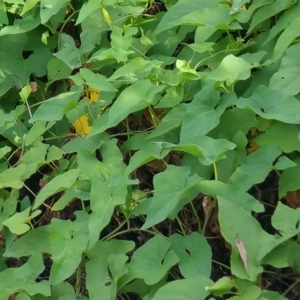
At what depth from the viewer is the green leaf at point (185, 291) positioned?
1019 millimetres

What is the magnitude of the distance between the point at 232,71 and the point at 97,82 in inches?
12.4

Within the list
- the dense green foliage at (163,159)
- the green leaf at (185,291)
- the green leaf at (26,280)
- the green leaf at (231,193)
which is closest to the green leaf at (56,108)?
the dense green foliage at (163,159)

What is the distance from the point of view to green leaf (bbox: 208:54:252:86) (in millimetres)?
1263

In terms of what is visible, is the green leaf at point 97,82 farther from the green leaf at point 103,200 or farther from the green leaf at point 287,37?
the green leaf at point 287,37

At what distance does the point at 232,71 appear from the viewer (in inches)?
50.2

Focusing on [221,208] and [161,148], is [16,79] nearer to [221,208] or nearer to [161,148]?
[161,148]

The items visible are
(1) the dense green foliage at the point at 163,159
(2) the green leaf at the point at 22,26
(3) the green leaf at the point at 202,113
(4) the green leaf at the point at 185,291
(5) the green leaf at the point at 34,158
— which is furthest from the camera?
(2) the green leaf at the point at 22,26

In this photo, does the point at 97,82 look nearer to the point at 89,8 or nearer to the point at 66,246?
the point at 89,8

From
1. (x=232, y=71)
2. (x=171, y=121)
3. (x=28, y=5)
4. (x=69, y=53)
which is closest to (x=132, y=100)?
(x=171, y=121)

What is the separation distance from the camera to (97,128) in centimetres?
138

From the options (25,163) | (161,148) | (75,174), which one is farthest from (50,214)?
(161,148)

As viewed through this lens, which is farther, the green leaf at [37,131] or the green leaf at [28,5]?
the green leaf at [28,5]

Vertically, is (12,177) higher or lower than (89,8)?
lower

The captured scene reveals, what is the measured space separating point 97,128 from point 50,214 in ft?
0.98
